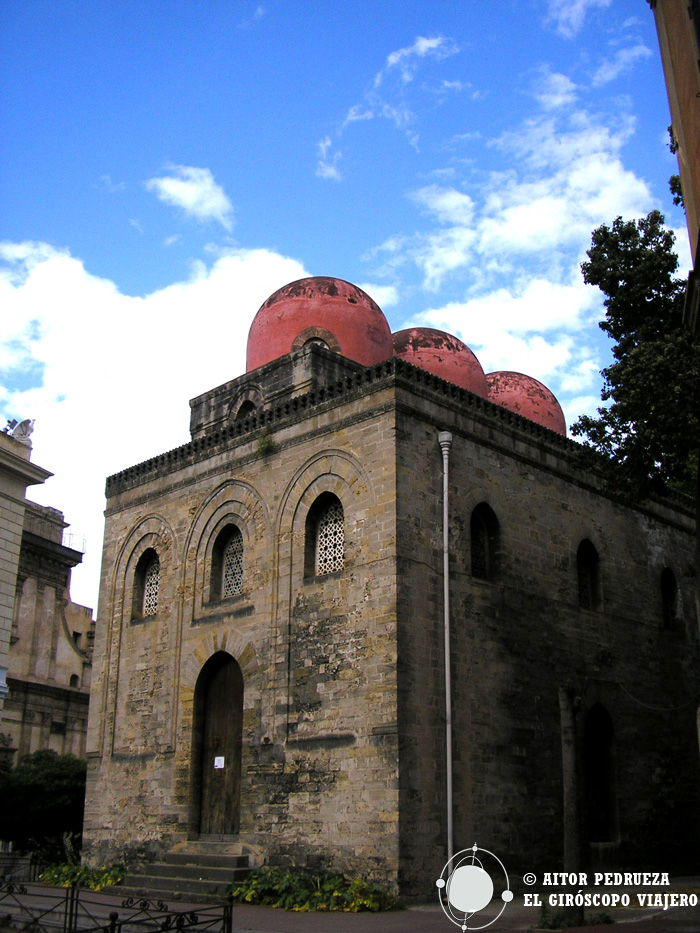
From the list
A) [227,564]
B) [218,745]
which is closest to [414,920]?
[218,745]

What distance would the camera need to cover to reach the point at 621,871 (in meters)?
15.7

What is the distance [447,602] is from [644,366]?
433cm

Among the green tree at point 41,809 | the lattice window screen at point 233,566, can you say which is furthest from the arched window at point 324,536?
the green tree at point 41,809

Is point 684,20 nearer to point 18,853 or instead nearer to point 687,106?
point 687,106

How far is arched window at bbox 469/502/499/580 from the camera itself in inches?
606

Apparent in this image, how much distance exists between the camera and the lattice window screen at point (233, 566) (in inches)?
663

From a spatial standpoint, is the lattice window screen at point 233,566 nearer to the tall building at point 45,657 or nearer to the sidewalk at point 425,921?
the sidewalk at point 425,921

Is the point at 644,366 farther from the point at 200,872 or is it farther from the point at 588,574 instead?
the point at 200,872

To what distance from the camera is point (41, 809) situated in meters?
19.6

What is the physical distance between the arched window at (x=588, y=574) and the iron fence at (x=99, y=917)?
8521mm

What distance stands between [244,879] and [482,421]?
7925 mm

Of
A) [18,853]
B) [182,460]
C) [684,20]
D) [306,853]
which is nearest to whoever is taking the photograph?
[684,20]

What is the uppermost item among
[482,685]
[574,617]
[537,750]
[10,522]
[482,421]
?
[482,421]

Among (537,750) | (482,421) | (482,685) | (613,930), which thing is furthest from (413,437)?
(613,930)
